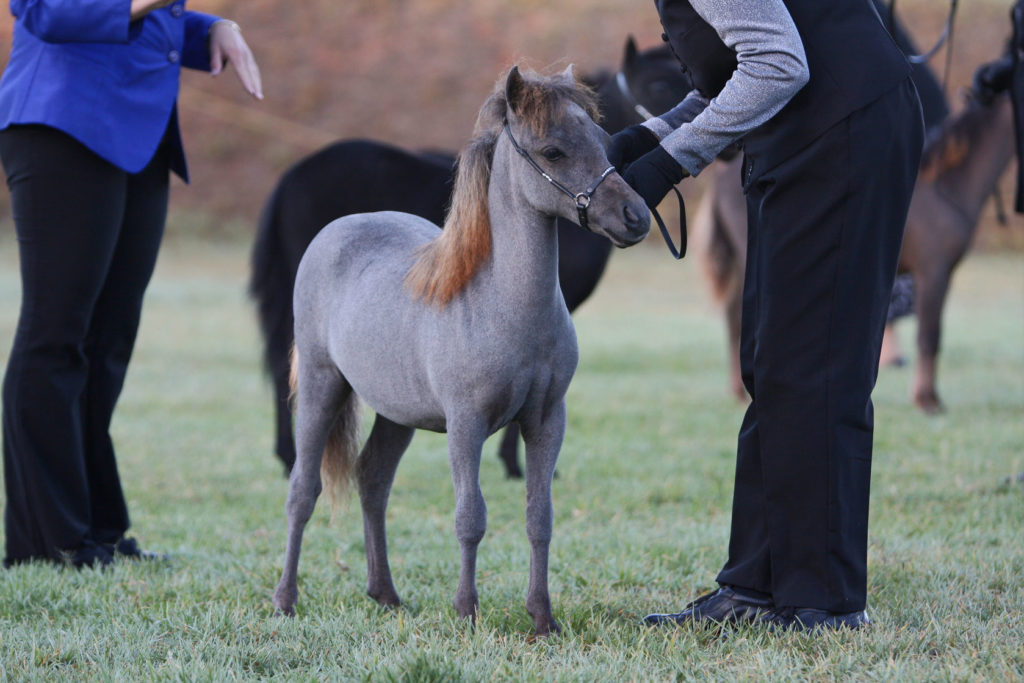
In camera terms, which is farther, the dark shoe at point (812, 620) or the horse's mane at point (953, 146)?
the horse's mane at point (953, 146)

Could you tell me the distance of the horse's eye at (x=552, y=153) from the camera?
2.65 m

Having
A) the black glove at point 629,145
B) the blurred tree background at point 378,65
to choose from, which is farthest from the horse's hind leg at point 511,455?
the blurred tree background at point 378,65

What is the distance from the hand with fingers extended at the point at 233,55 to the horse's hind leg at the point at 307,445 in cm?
117

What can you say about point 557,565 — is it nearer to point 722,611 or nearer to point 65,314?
point 722,611

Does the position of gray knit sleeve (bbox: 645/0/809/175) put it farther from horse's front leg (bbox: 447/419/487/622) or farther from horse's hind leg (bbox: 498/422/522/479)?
horse's hind leg (bbox: 498/422/522/479)

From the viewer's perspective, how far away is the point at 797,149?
2760 millimetres

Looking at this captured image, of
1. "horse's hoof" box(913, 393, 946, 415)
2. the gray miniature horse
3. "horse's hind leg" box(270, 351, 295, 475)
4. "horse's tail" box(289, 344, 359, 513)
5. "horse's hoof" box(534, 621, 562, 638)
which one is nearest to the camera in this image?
the gray miniature horse

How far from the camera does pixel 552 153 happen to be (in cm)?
265

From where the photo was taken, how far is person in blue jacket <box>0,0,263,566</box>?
359 cm

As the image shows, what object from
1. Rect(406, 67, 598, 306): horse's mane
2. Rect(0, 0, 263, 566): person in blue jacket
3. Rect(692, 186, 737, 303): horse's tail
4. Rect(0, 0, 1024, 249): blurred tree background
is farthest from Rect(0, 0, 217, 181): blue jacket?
Rect(0, 0, 1024, 249): blurred tree background

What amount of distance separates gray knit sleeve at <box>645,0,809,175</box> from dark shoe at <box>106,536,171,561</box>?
250 cm

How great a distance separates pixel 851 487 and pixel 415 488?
3123mm

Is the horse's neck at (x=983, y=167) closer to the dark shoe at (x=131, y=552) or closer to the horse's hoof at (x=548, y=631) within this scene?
the horse's hoof at (x=548, y=631)

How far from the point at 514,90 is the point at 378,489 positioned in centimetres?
137
